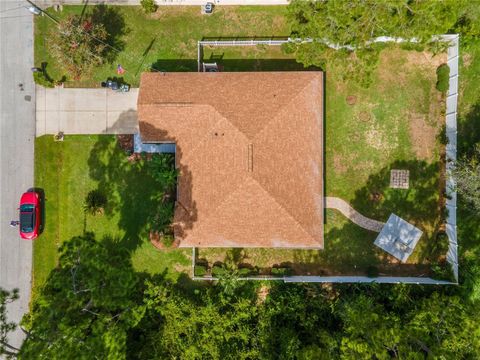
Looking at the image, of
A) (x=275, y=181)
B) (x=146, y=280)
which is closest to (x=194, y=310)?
(x=146, y=280)

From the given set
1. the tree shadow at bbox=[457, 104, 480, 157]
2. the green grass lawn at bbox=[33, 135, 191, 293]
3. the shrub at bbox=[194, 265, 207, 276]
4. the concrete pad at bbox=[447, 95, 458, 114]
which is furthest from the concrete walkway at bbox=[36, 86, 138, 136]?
the tree shadow at bbox=[457, 104, 480, 157]

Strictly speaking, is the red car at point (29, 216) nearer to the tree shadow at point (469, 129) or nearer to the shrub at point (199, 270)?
the shrub at point (199, 270)

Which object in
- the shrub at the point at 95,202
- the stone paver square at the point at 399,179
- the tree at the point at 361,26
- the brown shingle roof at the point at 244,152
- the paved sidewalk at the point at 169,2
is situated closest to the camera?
the tree at the point at 361,26

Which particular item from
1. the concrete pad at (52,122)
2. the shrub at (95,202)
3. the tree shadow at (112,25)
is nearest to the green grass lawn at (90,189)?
the shrub at (95,202)

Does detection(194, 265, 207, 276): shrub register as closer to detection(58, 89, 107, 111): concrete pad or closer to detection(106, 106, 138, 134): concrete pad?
detection(106, 106, 138, 134): concrete pad

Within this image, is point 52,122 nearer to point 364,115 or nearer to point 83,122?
point 83,122

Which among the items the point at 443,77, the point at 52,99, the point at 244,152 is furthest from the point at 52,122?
the point at 443,77
